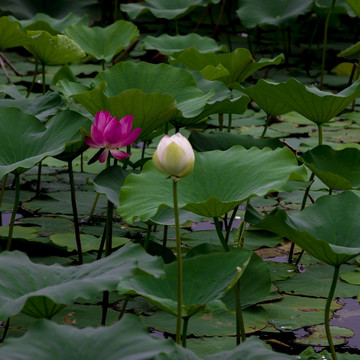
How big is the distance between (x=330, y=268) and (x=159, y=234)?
1.62ft

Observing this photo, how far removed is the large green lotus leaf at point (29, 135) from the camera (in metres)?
1.48

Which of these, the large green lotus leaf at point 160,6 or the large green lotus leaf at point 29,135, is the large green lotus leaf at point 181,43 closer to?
the large green lotus leaf at point 160,6

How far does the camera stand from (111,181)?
142 cm

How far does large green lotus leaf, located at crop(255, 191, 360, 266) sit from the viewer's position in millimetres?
1168

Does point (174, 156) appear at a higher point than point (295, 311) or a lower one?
higher

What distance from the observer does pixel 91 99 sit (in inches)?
58.5

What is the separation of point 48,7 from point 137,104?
3064 millimetres

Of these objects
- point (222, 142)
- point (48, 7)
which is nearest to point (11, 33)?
point (222, 142)

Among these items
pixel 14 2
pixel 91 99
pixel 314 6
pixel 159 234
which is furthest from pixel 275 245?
pixel 14 2

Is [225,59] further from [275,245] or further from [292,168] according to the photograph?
[292,168]

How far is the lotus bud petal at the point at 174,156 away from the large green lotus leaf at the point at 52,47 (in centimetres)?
114

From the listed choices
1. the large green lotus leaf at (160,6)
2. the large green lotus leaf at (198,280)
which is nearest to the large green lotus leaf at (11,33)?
the large green lotus leaf at (198,280)

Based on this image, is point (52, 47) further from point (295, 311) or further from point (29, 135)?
point (295, 311)

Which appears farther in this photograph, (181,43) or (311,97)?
(181,43)
